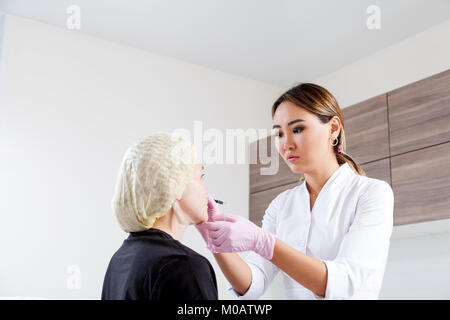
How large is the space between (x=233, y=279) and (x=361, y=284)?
0.38 meters

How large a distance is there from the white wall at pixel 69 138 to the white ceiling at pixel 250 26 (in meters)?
0.16

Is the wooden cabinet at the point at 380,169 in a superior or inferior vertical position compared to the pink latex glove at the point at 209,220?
superior

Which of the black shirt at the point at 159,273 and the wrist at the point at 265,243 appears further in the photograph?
the wrist at the point at 265,243

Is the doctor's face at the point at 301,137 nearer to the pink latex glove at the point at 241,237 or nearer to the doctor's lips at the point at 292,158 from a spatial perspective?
the doctor's lips at the point at 292,158

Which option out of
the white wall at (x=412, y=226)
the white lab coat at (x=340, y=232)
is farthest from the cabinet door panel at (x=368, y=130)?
the white lab coat at (x=340, y=232)

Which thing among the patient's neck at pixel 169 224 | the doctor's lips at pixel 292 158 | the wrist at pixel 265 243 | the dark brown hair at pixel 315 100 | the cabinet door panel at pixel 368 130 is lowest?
the wrist at pixel 265 243

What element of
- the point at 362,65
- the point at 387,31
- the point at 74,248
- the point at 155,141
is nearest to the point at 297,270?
the point at 155,141

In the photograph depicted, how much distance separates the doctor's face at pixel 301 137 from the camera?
1775mm

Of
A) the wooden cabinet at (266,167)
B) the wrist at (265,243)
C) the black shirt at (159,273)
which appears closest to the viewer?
the black shirt at (159,273)

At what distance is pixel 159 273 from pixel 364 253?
0.68 metres

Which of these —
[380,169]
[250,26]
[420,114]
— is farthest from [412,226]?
[250,26]

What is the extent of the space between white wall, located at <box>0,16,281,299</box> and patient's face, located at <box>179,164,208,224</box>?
6.77 ft

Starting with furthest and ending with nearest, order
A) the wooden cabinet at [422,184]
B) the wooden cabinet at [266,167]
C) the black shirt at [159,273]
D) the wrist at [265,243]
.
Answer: the wooden cabinet at [266,167] → the wooden cabinet at [422,184] → the wrist at [265,243] → the black shirt at [159,273]

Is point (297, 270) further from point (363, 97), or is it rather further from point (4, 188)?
point (363, 97)
